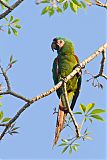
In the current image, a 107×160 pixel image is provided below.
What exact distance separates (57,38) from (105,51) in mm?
2829

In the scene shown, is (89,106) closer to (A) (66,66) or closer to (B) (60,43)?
(A) (66,66)

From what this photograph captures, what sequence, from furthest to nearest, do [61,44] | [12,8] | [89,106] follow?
[61,44] < [12,8] < [89,106]

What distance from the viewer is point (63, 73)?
6.47 meters

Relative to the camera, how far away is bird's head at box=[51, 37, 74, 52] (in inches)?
273

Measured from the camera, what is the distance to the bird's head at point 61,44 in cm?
693

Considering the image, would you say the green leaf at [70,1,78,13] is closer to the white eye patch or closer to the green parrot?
the green parrot

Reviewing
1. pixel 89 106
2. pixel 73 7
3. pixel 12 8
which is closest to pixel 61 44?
pixel 73 7

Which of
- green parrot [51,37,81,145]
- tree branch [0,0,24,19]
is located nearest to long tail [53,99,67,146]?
green parrot [51,37,81,145]

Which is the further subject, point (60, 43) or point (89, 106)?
point (60, 43)

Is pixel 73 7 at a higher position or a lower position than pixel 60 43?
lower

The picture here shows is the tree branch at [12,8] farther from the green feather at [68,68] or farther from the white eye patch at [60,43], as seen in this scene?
the white eye patch at [60,43]

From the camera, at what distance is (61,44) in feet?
23.1

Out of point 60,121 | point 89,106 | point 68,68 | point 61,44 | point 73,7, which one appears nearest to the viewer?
point 89,106

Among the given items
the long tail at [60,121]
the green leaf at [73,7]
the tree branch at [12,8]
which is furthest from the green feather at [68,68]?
the tree branch at [12,8]
